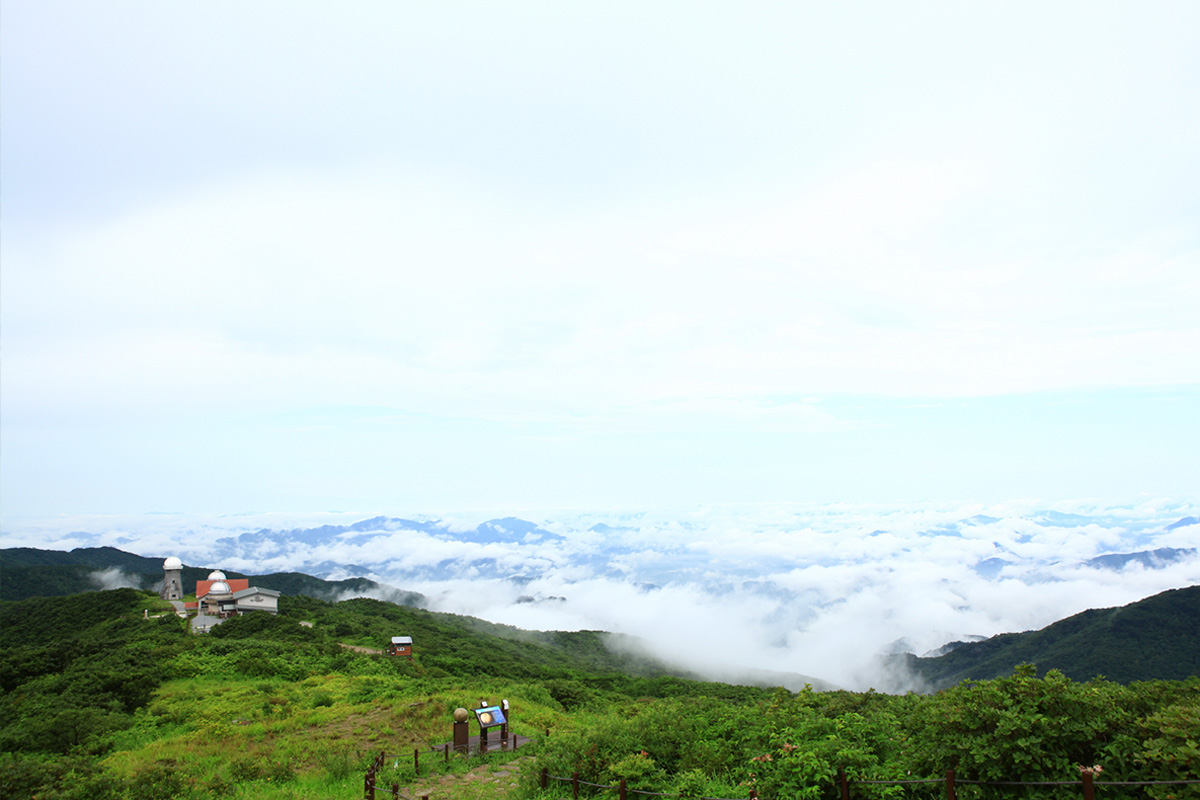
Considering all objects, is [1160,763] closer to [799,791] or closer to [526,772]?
[799,791]

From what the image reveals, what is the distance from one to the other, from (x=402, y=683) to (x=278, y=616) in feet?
94.8

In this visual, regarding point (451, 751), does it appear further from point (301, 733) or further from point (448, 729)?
point (301, 733)

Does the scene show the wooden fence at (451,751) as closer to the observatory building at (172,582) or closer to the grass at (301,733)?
the grass at (301,733)

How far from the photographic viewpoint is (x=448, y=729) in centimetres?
2158

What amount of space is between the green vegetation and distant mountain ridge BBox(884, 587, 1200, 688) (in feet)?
255

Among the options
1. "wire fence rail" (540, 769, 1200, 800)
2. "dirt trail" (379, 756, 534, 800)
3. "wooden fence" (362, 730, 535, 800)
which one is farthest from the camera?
"wooden fence" (362, 730, 535, 800)

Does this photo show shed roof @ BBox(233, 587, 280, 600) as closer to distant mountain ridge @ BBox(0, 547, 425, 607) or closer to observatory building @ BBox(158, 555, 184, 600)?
observatory building @ BBox(158, 555, 184, 600)

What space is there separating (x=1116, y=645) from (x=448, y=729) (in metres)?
106

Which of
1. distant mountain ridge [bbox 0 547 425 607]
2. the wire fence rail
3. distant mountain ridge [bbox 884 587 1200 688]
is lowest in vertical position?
distant mountain ridge [bbox 884 587 1200 688]

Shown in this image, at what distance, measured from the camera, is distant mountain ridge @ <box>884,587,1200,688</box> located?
82.5m

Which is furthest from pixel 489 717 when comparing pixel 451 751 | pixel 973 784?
pixel 973 784

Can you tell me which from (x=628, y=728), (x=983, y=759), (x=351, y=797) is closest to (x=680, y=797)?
(x=628, y=728)

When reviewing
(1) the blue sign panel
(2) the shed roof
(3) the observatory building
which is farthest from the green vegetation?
(3) the observatory building

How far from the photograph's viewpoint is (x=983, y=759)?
7.75m
